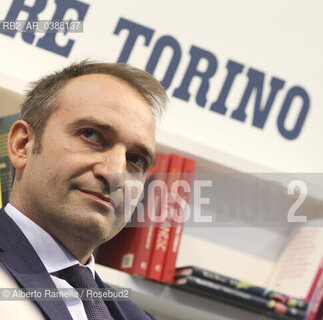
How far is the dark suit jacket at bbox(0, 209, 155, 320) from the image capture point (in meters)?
1.06

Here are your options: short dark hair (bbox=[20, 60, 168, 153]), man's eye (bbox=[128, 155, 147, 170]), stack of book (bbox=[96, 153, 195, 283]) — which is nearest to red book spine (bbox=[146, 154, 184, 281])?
stack of book (bbox=[96, 153, 195, 283])

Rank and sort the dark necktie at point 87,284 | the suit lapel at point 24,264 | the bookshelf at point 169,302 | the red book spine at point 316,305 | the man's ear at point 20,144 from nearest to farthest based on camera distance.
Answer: the suit lapel at point 24,264, the dark necktie at point 87,284, the man's ear at point 20,144, the bookshelf at point 169,302, the red book spine at point 316,305

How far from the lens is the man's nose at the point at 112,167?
1.24 metres

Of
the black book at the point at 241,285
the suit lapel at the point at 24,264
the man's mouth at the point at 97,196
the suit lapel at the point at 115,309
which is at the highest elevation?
the man's mouth at the point at 97,196

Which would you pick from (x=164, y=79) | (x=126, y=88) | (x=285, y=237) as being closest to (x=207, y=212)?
(x=285, y=237)

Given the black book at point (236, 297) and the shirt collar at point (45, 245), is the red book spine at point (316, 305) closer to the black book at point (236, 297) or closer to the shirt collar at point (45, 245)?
the black book at point (236, 297)

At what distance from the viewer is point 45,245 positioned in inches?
49.5

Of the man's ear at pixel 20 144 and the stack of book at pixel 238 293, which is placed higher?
the man's ear at pixel 20 144

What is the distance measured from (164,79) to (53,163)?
121 centimetres

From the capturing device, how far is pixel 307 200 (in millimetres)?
2361

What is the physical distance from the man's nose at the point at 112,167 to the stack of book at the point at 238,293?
0.72m

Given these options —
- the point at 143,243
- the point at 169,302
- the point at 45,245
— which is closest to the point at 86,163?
the point at 45,245

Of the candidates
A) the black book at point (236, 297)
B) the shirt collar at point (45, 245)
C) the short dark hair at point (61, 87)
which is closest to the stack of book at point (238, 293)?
the black book at point (236, 297)

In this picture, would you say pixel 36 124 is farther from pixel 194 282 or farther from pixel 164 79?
pixel 164 79
